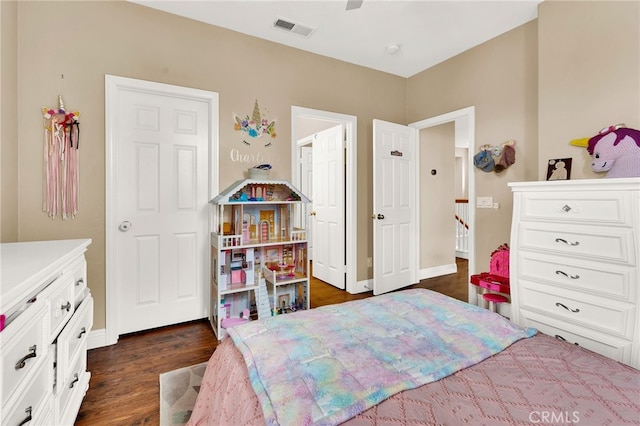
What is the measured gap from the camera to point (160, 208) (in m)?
2.74

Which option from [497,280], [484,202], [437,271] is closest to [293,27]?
[484,202]

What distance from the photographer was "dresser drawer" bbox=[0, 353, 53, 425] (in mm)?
880

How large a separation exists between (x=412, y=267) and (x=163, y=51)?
368 cm

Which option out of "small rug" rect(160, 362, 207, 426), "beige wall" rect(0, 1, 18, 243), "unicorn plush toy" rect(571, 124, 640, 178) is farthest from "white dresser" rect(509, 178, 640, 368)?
"beige wall" rect(0, 1, 18, 243)

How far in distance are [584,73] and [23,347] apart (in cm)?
359

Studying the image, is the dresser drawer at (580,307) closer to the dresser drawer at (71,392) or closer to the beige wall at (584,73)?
the beige wall at (584,73)

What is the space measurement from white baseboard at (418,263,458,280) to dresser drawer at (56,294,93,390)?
3.77 m

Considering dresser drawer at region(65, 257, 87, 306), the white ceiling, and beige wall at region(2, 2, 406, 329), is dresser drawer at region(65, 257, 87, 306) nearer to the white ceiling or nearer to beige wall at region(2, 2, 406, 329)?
beige wall at region(2, 2, 406, 329)

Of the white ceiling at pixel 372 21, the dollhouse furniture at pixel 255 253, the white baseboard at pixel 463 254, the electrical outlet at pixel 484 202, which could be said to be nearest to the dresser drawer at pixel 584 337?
the electrical outlet at pixel 484 202

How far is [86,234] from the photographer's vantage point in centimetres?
242

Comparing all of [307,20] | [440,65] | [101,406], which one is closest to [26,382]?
[101,406]

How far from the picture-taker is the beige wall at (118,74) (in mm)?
2236

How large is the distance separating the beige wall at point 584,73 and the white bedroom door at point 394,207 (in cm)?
155

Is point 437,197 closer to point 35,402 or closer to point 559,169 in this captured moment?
point 559,169
